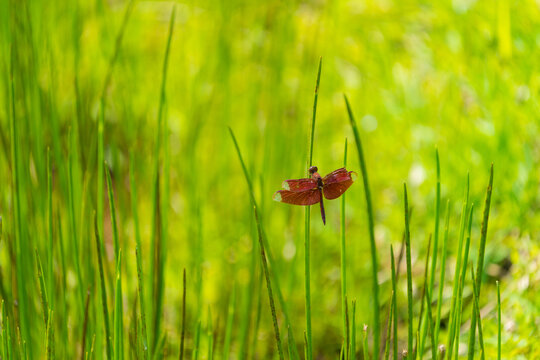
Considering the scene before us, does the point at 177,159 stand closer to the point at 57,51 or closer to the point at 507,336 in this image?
the point at 57,51

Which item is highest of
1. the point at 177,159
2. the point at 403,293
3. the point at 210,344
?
the point at 177,159

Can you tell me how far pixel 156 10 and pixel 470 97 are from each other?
49.8 inches

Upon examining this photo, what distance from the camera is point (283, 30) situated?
1281 mm

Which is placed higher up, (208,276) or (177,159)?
(177,159)

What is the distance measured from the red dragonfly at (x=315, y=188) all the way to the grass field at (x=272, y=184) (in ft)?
0.18

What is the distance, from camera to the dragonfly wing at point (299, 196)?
480mm

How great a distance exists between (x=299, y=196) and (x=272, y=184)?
608 mm

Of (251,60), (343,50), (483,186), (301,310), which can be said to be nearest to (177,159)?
(251,60)

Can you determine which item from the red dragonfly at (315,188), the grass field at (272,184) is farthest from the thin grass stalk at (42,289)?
the red dragonfly at (315,188)

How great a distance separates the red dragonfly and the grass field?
6 cm

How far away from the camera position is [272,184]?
1104 millimetres

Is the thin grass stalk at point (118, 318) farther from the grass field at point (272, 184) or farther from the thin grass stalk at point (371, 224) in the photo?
the thin grass stalk at point (371, 224)

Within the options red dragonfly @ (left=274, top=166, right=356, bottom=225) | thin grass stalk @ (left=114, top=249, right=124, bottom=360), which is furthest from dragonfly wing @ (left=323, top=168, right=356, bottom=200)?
thin grass stalk @ (left=114, top=249, right=124, bottom=360)

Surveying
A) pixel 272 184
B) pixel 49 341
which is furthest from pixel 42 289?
pixel 272 184
